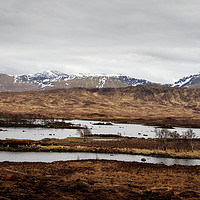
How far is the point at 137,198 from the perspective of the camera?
73.4 ft

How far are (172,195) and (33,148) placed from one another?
5547 centimetres

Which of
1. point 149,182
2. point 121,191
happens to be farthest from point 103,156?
point 121,191

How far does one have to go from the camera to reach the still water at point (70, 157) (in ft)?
193

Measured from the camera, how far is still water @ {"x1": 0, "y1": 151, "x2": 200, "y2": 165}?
58681mm

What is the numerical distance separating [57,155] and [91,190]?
4220cm

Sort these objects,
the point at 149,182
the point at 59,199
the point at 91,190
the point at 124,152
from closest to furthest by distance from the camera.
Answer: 1. the point at 59,199
2. the point at 91,190
3. the point at 149,182
4. the point at 124,152

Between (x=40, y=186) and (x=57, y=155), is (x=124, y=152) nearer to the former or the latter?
(x=57, y=155)

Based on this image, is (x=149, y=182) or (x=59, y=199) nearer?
(x=59, y=199)

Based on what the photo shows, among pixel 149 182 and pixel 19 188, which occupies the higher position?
pixel 19 188

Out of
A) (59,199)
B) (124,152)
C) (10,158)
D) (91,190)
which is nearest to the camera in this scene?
(59,199)

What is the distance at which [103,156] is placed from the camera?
65.6 meters

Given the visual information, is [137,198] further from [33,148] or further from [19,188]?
[33,148]

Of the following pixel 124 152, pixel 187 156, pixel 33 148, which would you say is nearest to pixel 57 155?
pixel 33 148

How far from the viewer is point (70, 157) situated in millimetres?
62656
